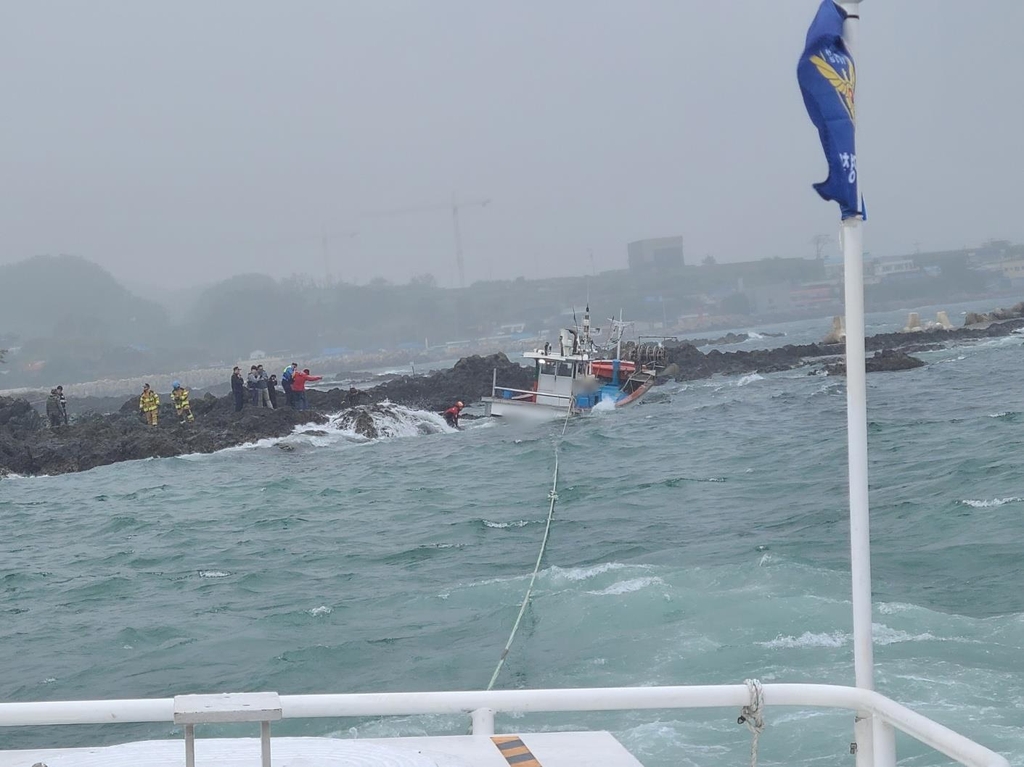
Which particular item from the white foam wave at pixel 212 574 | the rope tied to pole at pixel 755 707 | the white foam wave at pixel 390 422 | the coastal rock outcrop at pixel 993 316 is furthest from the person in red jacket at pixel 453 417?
the coastal rock outcrop at pixel 993 316

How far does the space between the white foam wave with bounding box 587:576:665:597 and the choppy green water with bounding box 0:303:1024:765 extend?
0.04 m

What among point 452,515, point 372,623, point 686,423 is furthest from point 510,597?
point 686,423

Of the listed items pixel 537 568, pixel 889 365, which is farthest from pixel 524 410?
pixel 537 568

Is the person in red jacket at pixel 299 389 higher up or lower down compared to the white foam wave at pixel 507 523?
higher up

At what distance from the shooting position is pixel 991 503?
12.8 metres

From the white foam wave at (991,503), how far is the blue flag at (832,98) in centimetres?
1059

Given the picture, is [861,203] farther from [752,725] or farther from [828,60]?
[752,725]

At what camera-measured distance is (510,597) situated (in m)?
10.3

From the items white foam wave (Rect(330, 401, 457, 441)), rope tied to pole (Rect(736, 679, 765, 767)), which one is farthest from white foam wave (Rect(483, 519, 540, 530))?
white foam wave (Rect(330, 401, 457, 441))

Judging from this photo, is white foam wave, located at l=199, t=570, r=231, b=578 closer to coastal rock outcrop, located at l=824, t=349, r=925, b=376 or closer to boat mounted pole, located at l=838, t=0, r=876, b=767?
boat mounted pole, located at l=838, t=0, r=876, b=767

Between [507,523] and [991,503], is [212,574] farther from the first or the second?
[991,503]

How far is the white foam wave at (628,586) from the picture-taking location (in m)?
9.99

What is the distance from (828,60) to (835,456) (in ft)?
52.5

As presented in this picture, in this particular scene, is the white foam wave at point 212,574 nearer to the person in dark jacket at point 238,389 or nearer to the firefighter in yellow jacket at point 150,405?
the person in dark jacket at point 238,389
